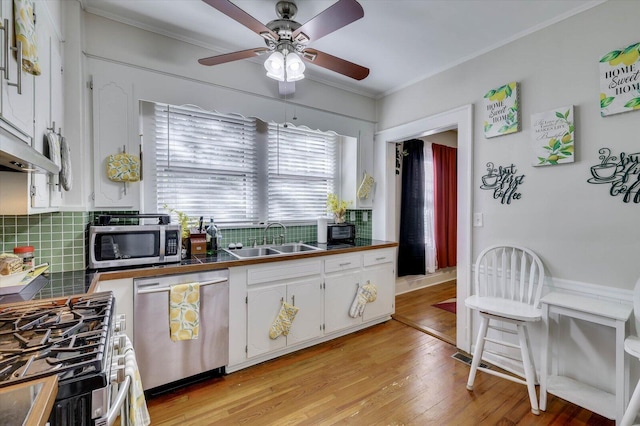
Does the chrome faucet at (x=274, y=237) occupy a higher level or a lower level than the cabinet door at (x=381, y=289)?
higher

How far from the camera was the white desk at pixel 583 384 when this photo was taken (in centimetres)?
158

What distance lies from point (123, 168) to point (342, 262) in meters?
1.99

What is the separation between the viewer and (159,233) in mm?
2068

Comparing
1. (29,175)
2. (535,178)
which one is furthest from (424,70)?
(29,175)

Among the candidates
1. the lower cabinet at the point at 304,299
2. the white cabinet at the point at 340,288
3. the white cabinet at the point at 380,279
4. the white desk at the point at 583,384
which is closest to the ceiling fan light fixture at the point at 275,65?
the lower cabinet at the point at 304,299

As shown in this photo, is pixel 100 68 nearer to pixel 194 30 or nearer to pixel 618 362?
pixel 194 30

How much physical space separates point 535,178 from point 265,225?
7.84 ft

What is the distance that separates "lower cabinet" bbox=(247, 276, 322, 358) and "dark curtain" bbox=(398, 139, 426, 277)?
206cm

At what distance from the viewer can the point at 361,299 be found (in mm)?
2895

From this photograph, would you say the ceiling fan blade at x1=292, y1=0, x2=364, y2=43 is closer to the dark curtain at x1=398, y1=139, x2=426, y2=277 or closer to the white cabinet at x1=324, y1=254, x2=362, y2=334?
the white cabinet at x1=324, y1=254, x2=362, y2=334

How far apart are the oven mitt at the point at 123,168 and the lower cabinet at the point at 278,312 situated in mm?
1241

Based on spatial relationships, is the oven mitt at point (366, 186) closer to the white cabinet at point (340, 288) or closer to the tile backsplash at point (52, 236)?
→ the white cabinet at point (340, 288)

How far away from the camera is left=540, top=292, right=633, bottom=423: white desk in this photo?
1.58 meters

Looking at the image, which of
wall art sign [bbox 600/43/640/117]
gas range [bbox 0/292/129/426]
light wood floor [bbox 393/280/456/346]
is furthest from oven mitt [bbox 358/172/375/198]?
gas range [bbox 0/292/129/426]
